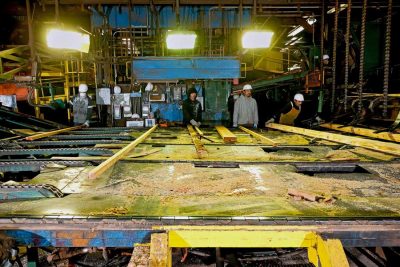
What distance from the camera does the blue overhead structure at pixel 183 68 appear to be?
7.03m

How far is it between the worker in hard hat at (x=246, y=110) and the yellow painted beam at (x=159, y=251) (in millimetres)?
7177

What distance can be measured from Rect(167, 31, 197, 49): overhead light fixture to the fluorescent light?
2.12 meters

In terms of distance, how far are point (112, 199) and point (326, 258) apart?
1810 millimetres

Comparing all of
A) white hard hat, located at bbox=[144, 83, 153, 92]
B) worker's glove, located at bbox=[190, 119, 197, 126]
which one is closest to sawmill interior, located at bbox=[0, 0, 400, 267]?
worker's glove, located at bbox=[190, 119, 197, 126]

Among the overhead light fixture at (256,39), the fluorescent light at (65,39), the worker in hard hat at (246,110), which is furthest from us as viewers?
the worker in hard hat at (246,110)

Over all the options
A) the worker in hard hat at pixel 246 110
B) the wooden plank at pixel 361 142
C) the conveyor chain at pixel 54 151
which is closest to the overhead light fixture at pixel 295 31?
the worker in hard hat at pixel 246 110

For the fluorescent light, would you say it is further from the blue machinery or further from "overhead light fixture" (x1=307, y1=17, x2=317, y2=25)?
"overhead light fixture" (x1=307, y1=17, x2=317, y2=25)

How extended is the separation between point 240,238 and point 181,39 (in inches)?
230

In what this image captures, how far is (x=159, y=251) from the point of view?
1.88m

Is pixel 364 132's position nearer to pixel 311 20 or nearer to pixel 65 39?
pixel 311 20

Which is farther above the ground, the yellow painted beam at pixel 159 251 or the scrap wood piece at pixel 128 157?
the scrap wood piece at pixel 128 157

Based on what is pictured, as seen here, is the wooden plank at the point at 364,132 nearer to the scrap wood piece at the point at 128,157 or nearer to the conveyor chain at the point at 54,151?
the scrap wood piece at the point at 128,157

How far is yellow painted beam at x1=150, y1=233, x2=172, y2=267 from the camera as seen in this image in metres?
1.80

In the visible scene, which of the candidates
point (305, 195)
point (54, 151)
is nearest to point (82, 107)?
point (54, 151)
